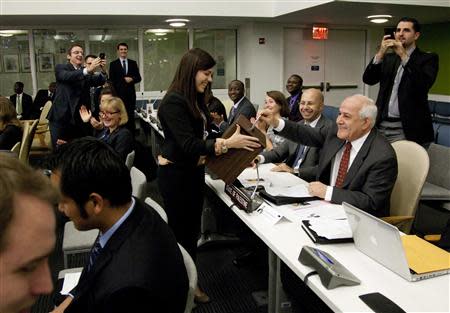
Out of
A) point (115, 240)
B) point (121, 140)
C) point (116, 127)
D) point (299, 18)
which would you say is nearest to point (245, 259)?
point (121, 140)

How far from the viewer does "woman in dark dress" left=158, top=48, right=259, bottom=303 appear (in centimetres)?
221

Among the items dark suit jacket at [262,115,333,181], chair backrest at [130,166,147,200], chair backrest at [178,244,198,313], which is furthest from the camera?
dark suit jacket at [262,115,333,181]

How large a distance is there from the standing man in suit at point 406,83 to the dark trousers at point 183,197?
66.7 inches

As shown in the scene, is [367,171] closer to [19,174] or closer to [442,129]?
[19,174]

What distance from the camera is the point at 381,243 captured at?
154 cm

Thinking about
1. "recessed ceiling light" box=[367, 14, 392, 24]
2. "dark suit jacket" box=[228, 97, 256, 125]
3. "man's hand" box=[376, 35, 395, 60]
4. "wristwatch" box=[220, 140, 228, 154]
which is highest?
"recessed ceiling light" box=[367, 14, 392, 24]

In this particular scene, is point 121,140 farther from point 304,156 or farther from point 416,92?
point 416,92

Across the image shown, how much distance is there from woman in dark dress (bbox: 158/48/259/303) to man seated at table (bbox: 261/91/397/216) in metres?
0.53

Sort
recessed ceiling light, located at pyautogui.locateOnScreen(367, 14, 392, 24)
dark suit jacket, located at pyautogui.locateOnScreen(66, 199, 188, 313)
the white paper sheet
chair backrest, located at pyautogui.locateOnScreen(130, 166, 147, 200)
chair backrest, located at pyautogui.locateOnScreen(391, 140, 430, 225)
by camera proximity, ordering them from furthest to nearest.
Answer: recessed ceiling light, located at pyautogui.locateOnScreen(367, 14, 392, 24) → chair backrest, located at pyautogui.locateOnScreen(391, 140, 430, 225) → chair backrest, located at pyautogui.locateOnScreen(130, 166, 147, 200) → the white paper sheet → dark suit jacket, located at pyautogui.locateOnScreen(66, 199, 188, 313)

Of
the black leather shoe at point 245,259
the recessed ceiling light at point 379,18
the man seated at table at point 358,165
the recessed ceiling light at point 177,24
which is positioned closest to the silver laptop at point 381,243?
the man seated at table at point 358,165

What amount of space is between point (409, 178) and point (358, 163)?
1.28ft

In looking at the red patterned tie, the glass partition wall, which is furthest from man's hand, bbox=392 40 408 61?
the glass partition wall

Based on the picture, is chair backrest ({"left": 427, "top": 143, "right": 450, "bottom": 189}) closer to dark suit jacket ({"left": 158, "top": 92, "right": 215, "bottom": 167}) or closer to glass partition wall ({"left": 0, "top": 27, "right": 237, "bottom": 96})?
dark suit jacket ({"left": 158, "top": 92, "right": 215, "bottom": 167})

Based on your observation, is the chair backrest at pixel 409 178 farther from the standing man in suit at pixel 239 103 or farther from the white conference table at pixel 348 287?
the standing man in suit at pixel 239 103
